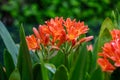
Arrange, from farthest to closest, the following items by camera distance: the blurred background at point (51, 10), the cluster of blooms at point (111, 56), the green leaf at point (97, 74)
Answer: the blurred background at point (51, 10) < the green leaf at point (97, 74) < the cluster of blooms at point (111, 56)

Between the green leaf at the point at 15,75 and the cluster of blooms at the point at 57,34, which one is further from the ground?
the cluster of blooms at the point at 57,34

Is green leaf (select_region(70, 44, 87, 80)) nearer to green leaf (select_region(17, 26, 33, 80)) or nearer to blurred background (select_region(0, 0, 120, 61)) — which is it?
green leaf (select_region(17, 26, 33, 80))

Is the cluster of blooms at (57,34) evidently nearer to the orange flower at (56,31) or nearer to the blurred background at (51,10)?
the orange flower at (56,31)

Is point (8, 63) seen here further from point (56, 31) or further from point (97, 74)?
point (97, 74)

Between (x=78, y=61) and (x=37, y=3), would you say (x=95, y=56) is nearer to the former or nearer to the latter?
(x=78, y=61)

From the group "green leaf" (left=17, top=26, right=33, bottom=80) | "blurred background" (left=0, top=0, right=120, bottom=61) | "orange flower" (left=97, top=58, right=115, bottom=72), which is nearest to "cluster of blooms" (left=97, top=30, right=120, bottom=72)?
"orange flower" (left=97, top=58, right=115, bottom=72)

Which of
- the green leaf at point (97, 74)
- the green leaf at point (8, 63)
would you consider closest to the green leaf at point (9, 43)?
the green leaf at point (8, 63)

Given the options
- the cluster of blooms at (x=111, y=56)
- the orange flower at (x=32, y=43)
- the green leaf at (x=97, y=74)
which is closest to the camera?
the cluster of blooms at (x=111, y=56)

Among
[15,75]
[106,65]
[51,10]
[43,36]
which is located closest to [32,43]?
[43,36]
